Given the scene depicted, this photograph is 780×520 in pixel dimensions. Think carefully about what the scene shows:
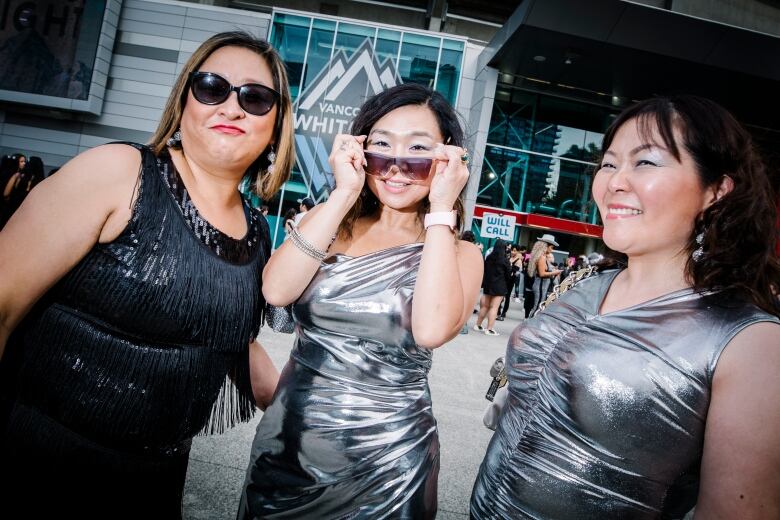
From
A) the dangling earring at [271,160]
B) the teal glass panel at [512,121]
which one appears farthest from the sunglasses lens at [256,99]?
the teal glass panel at [512,121]

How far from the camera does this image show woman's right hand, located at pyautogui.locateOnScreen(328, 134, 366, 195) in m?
1.63

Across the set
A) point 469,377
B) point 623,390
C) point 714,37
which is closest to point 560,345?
point 623,390

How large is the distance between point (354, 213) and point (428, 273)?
2.04ft

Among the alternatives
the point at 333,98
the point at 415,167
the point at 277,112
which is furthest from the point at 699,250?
the point at 333,98

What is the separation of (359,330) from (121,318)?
75 cm

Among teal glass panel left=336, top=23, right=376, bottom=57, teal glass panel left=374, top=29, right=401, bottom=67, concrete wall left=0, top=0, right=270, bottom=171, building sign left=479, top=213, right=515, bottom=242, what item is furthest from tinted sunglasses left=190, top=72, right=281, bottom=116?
concrete wall left=0, top=0, right=270, bottom=171

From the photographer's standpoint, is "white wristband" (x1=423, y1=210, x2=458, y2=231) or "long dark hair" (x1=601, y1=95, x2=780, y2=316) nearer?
"long dark hair" (x1=601, y1=95, x2=780, y2=316)

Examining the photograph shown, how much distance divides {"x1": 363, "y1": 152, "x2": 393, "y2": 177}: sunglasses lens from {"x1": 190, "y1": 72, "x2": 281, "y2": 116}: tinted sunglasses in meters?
0.41

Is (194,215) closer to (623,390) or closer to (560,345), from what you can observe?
(560,345)

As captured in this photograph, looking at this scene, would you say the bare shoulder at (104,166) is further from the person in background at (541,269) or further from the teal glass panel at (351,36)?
the teal glass panel at (351,36)

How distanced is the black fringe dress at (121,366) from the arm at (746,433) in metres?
1.36

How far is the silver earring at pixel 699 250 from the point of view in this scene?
1.27 meters

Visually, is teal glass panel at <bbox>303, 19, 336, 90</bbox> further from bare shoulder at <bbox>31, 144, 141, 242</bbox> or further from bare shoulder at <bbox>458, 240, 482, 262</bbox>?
bare shoulder at <bbox>31, 144, 141, 242</bbox>

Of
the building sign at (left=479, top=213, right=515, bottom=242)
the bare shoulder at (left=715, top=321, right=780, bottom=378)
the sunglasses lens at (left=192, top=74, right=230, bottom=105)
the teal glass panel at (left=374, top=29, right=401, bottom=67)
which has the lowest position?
the bare shoulder at (left=715, top=321, right=780, bottom=378)
